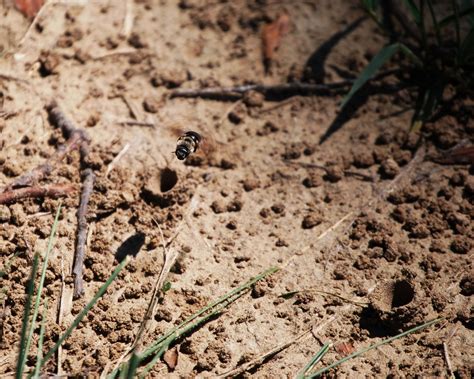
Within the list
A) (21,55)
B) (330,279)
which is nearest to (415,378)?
(330,279)

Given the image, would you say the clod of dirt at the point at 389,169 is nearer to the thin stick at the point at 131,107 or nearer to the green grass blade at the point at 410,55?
the green grass blade at the point at 410,55

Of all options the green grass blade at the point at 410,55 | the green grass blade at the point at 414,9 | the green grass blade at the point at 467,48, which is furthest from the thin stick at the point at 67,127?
the green grass blade at the point at 467,48

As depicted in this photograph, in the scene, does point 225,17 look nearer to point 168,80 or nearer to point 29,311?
point 168,80

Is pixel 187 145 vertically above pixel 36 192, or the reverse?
pixel 187 145

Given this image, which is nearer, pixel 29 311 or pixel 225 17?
pixel 29 311

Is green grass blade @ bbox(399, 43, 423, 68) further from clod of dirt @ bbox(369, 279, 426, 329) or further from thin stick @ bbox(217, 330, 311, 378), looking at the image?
thin stick @ bbox(217, 330, 311, 378)

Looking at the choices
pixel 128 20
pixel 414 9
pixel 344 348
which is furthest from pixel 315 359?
pixel 128 20

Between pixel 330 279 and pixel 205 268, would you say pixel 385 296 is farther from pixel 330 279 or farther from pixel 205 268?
pixel 205 268
